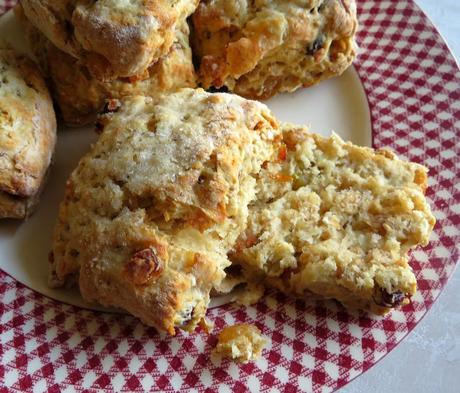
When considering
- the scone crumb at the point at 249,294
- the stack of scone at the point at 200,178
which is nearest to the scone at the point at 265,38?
the stack of scone at the point at 200,178

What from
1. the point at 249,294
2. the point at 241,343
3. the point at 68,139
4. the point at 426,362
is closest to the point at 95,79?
the point at 68,139

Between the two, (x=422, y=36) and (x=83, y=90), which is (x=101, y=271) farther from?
(x=422, y=36)

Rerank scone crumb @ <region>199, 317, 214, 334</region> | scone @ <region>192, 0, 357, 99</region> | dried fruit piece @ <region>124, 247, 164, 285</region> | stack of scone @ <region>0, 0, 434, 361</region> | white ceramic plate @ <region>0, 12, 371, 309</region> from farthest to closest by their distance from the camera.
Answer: scone @ <region>192, 0, 357, 99</region>
white ceramic plate @ <region>0, 12, 371, 309</region>
scone crumb @ <region>199, 317, 214, 334</region>
stack of scone @ <region>0, 0, 434, 361</region>
dried fruit piece @ <region>124, 247, 164, 285</region>

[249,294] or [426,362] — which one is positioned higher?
[249,294]

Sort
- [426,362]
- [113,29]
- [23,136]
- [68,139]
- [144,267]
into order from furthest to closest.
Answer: [68,139] → [426,362] → [23,136] → [113,29] → [144,267]

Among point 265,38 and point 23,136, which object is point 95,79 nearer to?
point 23,136

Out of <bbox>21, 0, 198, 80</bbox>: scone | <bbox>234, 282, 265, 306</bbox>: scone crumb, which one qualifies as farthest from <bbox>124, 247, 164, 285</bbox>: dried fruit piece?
<bbox>21, 0, 198, 80</bbox>: scone

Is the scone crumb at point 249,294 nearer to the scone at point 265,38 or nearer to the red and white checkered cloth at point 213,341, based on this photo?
the red and white checkered cloth at point 213,341

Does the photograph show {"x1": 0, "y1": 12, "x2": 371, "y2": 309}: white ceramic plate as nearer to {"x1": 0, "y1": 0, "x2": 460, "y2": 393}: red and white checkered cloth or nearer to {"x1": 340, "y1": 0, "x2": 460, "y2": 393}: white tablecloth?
{"x1": 0, "y1": 0, "x2": 460, "y2": 393}: red and white checkered cloth
